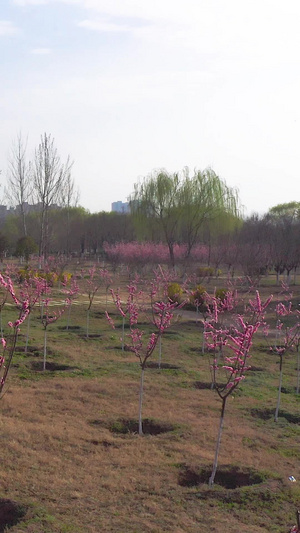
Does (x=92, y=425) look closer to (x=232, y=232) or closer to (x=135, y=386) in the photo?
(x=135, y=386)

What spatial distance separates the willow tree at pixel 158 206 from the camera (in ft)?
128

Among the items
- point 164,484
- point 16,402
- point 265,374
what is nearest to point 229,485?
point 164,484

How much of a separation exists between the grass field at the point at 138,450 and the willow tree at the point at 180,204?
26.3 metres

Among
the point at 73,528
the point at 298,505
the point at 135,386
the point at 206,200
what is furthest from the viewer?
the point at 206,200

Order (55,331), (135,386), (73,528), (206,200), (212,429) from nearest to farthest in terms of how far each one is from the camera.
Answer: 1. (73,528)
2. (212,429)
3. (135,386)
4. (55,331)
5. (206,200)

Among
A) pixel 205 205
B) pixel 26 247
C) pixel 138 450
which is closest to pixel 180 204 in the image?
pixel 205 205

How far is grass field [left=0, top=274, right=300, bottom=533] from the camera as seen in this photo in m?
5.44

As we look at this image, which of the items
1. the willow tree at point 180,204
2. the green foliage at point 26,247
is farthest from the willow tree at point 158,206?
the green foliage at point 26,247

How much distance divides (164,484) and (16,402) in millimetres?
3446

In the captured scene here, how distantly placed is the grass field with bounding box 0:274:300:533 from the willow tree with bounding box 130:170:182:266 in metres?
26.9

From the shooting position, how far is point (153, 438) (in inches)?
309

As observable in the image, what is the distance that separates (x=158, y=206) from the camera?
40031mm

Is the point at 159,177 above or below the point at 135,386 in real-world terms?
above

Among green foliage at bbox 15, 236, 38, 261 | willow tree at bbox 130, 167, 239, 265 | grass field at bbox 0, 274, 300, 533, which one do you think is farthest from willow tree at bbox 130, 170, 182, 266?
grass field at bbox 0, 274, 300, 533
